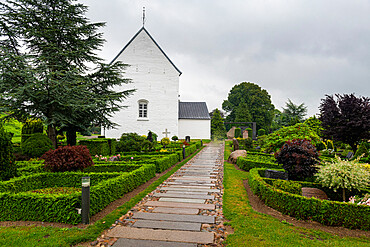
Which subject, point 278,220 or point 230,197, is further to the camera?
point 230,197

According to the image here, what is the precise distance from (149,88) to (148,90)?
266mm

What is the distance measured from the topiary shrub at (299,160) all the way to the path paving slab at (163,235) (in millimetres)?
4919

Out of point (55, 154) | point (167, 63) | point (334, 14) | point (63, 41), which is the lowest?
point (55, 154)

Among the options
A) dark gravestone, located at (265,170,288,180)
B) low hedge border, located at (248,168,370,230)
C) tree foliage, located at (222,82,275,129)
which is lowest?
low hedge border, located at (248,168,370,230)

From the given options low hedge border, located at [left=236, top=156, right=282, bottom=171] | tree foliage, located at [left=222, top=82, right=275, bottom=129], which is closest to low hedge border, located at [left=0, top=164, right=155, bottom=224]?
low hedge border, located at [left=236, top=156, right=282, bottom=171]

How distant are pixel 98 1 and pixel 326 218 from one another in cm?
1195

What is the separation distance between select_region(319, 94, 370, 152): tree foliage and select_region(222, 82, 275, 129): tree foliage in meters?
29.5

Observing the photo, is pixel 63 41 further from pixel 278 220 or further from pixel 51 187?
pixel 278 220

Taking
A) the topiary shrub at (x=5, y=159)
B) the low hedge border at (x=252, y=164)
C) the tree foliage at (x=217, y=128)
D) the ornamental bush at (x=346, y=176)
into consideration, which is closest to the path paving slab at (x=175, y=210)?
the ornamental bush at (x=346, y=176)

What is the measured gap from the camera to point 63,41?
14664 millimetres

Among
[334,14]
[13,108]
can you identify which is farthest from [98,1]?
[334,14]

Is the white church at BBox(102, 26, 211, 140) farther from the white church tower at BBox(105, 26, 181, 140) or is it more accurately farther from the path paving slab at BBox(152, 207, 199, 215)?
the path paving slab at BBox(152, 207, 199, 215)

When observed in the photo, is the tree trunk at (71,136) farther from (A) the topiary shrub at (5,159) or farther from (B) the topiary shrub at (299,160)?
(B) the topiary shrub at (299,160)

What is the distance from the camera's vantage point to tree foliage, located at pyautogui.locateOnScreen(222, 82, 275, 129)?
4600 centimetres
